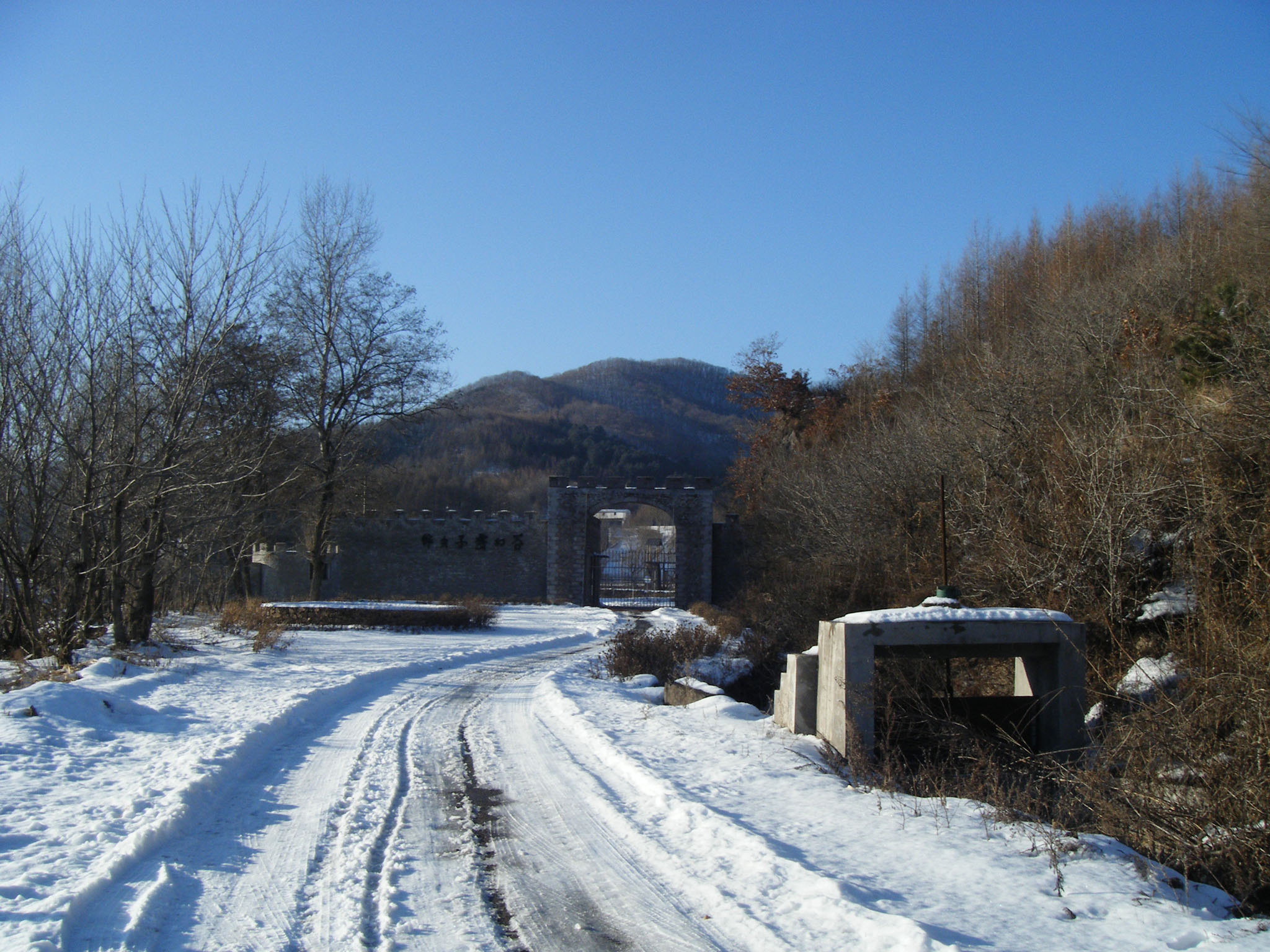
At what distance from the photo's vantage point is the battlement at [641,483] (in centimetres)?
3603

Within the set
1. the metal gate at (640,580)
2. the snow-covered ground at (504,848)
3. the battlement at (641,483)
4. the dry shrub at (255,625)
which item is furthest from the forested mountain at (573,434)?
the snow-covered ground at (504,848)

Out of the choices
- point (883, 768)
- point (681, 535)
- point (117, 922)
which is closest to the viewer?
point (117, 922)

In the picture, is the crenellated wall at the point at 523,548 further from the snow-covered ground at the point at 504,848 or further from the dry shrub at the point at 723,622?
the snow-covered ground at the point at 504,848

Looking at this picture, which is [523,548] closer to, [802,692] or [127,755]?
[802,692]

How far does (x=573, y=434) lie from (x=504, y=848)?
9859 centimetres

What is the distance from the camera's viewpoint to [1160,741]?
16.8 ft

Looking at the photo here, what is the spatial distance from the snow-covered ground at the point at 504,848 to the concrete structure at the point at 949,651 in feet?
1.61

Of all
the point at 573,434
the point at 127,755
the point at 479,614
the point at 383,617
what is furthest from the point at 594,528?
the point at 573,434

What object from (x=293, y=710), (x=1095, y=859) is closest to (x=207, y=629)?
(x=293, y=710)

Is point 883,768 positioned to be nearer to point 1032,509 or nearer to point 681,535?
point 1032,509

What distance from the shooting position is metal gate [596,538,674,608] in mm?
37750

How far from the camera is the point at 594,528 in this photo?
36.4 meters

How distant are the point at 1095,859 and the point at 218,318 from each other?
12326 millimetres

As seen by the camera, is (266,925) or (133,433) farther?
(133,433)
